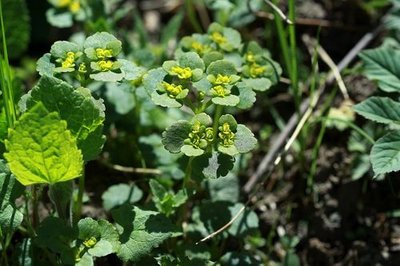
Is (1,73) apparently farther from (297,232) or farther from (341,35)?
(341,35)

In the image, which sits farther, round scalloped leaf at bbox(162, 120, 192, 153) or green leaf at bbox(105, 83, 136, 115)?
green leaf at bbox(105, 83, 136, 115)

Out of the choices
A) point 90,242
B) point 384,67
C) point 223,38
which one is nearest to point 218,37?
point 223,38

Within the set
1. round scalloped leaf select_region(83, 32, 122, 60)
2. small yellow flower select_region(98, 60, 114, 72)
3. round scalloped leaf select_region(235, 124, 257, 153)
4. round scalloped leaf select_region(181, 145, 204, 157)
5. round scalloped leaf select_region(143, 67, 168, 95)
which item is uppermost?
round scalloped leaf select_region(83, 32, 122, 60)

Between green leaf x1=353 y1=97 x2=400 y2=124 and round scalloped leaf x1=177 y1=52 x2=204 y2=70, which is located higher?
round scalloped leaf x1=177 y1=52 x2=204 y2=70

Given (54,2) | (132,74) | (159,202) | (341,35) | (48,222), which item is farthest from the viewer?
(341,35)

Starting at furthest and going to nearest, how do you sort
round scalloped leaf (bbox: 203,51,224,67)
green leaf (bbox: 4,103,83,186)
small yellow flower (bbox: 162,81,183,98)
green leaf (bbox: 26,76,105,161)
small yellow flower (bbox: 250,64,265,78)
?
small yellow flower (bbox: 250,64,265,78) < round scalloped leaf (bbox: 203,51,224,67) < small yellow flower (bbox: 162,81,183,98) < green leaf (bbox: 26,76,105,161) < green leaf (bbox: 4,103,83,186)

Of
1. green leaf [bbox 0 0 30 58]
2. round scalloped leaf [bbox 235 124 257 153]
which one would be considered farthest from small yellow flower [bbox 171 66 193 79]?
green leaf [bbox 0 0 30 58]

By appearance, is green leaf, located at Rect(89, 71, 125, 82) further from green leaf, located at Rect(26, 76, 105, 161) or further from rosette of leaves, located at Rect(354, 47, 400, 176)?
rosette of leaves, located at Rect(354, 47, 400, 176)

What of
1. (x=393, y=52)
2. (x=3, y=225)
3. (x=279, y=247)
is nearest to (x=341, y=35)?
(x=393, y=52)
